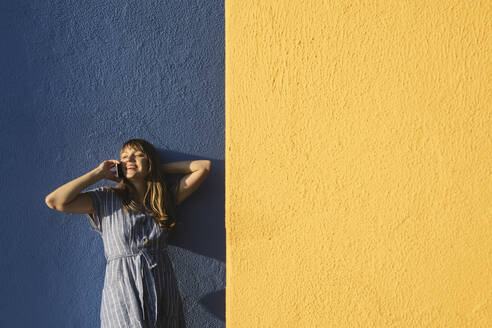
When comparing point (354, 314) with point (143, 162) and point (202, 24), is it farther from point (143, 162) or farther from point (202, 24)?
point (202, 24)

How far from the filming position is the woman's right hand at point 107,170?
2.29 meters

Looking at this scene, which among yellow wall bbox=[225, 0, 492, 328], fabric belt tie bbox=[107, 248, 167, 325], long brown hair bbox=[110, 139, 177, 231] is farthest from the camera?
long brown hair bbox=[110, 139, 177, 231]

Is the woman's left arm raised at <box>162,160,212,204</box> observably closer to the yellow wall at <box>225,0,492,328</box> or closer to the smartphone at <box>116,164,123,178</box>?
the smartphone at <box>116,164,123,178</box>

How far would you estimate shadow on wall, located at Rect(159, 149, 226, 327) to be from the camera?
2520 millimetres

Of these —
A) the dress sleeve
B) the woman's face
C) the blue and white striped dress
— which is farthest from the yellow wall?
the dress sleeve

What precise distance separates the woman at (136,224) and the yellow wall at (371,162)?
1.62 feet

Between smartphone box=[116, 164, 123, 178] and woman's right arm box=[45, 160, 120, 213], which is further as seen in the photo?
smartphone box=[116, 164, 123, 178]

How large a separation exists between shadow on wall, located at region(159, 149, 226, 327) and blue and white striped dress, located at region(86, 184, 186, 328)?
0.61 feet

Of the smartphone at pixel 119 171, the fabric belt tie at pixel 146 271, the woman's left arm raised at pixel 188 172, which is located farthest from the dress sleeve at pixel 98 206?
the woman's left arm raised at pixel 188 172

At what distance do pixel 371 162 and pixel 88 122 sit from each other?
1.73m

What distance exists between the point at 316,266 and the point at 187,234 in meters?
0.91

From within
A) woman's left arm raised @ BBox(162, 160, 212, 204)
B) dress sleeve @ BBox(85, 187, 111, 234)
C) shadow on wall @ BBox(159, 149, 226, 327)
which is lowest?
shadow on wall @ BBox(159, 149, 226, 327)

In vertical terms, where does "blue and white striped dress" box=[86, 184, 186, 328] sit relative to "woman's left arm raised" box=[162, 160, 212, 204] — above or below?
below

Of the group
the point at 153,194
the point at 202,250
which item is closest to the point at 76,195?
the point at 153,194
